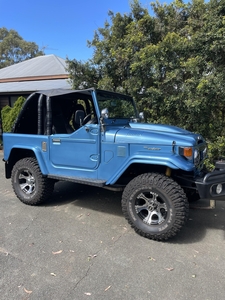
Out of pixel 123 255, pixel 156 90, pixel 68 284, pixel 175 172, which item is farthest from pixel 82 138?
pixel 156 90

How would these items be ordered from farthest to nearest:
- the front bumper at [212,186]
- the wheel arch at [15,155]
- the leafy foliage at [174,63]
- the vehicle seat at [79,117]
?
1. the leafy foliage at [174,63]
2. the wheel arch at [15,155]
3. the vehicle seat at [79,117]
4. the front bumper at [212,186]

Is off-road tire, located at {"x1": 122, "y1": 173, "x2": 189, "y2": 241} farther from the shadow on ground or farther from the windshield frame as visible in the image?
the windshield frame

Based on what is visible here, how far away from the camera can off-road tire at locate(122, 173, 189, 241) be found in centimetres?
316

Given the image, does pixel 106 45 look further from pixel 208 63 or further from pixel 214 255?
pixel 214 255

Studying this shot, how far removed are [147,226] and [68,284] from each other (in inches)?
52.3

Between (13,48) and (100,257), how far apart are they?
4660 cm

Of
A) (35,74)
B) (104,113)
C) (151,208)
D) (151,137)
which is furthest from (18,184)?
(35,74)

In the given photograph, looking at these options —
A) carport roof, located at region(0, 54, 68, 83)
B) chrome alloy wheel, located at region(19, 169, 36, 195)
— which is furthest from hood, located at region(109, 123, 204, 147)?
carport roof, located at region(0, 54, 68, 83)

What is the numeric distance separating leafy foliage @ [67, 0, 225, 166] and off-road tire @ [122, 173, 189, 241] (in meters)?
3.52

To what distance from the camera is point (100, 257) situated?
2969 millimetres

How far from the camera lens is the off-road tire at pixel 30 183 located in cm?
433

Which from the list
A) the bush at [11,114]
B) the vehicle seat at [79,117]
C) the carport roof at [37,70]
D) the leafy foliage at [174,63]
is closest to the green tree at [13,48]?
the carport roof at [37,70]

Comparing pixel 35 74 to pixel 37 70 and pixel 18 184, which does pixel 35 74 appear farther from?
pixel 18 184

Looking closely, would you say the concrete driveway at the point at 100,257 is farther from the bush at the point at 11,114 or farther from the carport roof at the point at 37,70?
the carport roof at the point at 37,70
